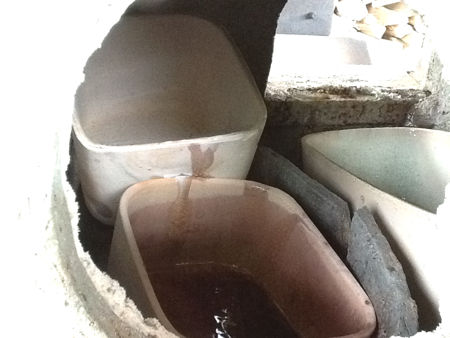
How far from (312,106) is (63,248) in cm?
105

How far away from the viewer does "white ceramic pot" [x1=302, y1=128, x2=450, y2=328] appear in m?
1.31

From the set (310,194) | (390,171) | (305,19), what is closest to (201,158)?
(310,194)

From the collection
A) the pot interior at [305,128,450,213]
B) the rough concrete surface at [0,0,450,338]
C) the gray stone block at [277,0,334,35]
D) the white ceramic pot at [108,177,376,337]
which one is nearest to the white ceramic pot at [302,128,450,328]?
the pot interior at [305,128,450,213]

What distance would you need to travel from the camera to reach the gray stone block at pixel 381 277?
118cm

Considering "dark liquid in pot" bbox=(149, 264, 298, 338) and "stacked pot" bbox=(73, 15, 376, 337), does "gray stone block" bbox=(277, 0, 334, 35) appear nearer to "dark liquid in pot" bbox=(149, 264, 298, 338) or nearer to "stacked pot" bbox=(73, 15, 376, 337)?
"stacked pot" bbox=(73, 15, 376, 337)

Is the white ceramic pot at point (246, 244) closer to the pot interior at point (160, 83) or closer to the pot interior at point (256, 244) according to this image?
the pot interior at point (256, 244)

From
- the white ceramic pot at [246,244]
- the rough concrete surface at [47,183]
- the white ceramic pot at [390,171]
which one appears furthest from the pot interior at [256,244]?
the rough concrete surface at [47,183]

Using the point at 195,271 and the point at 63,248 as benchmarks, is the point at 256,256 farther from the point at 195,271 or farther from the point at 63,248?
the point at 63,248

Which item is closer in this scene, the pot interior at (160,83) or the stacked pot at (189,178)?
the stacked pot at (189,178)

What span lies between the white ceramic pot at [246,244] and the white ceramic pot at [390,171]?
0.11m

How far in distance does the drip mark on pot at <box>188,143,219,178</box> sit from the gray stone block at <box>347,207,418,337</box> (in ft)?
1.09

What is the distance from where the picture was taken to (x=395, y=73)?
2.02 metres

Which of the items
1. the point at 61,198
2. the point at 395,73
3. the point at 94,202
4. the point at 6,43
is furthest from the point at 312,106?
the point at 6,43

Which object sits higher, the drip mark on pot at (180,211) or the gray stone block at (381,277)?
the gray stone block at (381,277)
